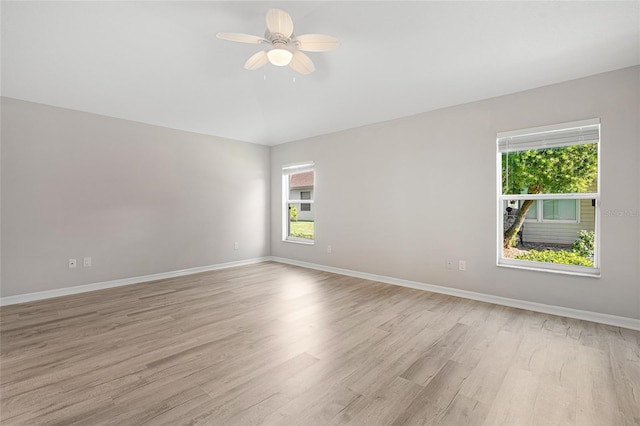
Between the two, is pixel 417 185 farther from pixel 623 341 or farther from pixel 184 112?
pixel 184 112

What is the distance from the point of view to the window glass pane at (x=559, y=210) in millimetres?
3205

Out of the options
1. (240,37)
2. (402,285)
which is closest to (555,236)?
(402,285)

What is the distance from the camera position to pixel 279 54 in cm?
242

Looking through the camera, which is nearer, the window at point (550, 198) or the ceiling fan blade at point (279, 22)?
the ceiling fan blade at point (279, 22)

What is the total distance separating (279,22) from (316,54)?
101 centimetres

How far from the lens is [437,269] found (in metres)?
3.91

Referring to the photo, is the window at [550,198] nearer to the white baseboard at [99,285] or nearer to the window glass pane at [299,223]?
the window glass pane at [299,223]

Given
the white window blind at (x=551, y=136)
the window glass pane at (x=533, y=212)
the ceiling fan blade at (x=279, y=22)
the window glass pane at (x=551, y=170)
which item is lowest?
the window glass pane at (x=533, y=212)

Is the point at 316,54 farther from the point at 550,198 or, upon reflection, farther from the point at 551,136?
the point at 550,198

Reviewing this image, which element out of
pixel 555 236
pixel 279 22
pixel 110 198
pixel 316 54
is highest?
pixel 316 54

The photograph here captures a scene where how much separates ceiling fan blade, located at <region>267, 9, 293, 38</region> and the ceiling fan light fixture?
107 mm

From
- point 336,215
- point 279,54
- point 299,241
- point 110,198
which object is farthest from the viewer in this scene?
point 299,241

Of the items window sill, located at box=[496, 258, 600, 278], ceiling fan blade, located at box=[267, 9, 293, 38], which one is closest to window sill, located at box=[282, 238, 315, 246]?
window sill, located at box=[496, 258, 600, 278]

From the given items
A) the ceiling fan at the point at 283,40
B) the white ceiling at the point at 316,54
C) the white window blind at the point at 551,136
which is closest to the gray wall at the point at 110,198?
the white ceiling at the point at 316,54
